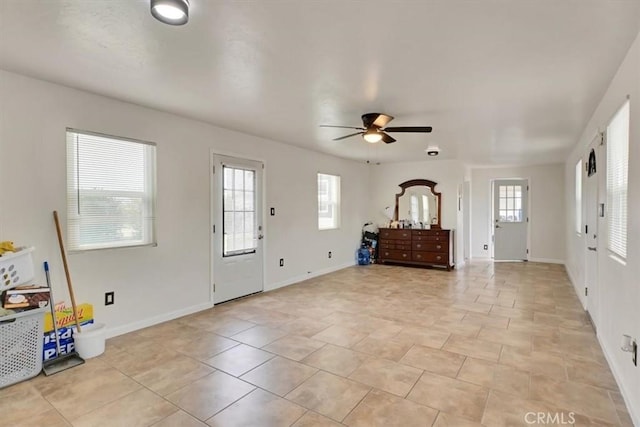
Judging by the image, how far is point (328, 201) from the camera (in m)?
6.99

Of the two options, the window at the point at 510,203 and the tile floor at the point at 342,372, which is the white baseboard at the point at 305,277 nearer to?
the tile floor at the point at 342,372

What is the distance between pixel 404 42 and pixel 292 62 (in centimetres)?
81

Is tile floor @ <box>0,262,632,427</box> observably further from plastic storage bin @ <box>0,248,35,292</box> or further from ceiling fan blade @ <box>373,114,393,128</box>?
ceiling fan blade @ <box>373,114,393,128</box>

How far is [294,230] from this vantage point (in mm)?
5859

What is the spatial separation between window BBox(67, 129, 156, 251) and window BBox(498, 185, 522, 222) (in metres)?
7.92

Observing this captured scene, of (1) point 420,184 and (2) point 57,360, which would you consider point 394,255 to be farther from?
(2) point 57,360

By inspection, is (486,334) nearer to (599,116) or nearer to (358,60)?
(599,116)

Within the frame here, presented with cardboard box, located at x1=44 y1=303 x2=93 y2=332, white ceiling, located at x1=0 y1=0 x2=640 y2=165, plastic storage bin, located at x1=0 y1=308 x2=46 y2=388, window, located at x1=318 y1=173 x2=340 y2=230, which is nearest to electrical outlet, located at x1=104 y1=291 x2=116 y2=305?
cardboard box, located at x1=44 y1=303 x2=93 y2=332

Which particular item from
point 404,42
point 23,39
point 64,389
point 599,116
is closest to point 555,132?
point 599,116

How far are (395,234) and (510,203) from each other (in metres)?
3.24

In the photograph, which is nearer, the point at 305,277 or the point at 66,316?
the point at 66,316

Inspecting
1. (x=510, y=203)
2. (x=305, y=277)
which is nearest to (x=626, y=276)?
(x=305, y=277)

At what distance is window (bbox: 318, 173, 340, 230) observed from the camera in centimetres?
675

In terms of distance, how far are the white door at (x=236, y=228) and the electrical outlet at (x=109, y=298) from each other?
1.27 m
